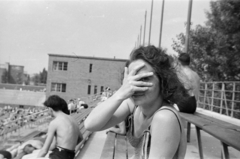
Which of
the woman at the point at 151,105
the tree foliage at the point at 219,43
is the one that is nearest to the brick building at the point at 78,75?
the tree foliage at the point at 219,43

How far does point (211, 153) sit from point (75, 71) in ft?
45.3

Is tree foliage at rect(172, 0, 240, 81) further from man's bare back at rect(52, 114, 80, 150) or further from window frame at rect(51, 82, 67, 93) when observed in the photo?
man's bare back at rect(52, 114, 80, 150)

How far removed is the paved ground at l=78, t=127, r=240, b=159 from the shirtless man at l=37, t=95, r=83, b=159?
0.34m

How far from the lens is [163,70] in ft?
3.16

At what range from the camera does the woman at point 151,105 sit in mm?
843

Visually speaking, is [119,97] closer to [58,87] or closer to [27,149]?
[27,149]

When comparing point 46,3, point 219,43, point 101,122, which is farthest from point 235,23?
point 101,122

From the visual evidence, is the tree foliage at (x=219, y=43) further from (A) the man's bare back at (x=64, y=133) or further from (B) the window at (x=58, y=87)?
(A) the man's bare back at (x=64, y=133)

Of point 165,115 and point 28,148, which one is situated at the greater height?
point 165,115

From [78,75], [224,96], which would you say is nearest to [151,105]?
[224,96]

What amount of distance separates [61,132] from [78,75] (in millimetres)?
13957

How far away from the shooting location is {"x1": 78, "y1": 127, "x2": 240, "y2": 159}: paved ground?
299cm

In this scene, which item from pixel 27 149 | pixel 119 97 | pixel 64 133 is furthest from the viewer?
pixel 27 149

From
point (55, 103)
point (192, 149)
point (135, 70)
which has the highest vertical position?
point (135, 70)
